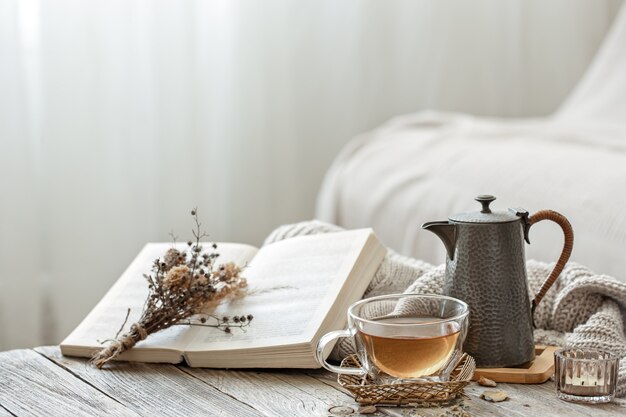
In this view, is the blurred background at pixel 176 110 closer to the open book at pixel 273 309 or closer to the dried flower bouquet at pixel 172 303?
the open book at pixel 273 309

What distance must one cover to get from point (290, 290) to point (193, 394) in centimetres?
18

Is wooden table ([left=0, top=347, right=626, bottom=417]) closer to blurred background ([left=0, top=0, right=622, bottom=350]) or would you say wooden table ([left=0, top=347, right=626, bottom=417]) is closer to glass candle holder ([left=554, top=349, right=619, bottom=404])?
glass candle holder ([left=554, top=349, right=619, bottom=404])

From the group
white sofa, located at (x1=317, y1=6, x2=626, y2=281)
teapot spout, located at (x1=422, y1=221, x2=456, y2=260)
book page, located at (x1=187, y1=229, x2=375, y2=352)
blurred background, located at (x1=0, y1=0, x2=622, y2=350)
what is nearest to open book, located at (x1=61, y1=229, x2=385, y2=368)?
book page, located at (x1=187, y1=229, x2=375, y2=352)

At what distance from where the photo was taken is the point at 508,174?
169 centimetres

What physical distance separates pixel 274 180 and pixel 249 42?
37 centimetres

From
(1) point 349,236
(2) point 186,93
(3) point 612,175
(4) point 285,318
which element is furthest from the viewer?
(2) point 186,93

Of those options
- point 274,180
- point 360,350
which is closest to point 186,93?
point 274,180

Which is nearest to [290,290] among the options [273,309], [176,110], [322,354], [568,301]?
[273,309]

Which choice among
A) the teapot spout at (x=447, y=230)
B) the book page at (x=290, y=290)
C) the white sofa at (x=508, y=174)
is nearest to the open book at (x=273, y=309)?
the book page at (x=290, y=290)

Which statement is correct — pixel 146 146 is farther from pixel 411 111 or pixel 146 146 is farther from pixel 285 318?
pixel 285 318

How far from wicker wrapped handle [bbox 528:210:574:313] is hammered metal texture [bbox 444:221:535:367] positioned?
23 mm

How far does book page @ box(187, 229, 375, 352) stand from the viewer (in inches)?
36.5

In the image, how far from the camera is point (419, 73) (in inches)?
103

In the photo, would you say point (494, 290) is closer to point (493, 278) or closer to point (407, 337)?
point (493, 278)
